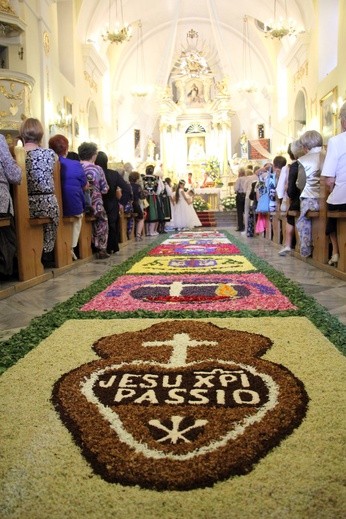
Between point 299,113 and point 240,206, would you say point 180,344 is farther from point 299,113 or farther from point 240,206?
point 299,113

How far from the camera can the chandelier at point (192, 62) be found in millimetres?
25686

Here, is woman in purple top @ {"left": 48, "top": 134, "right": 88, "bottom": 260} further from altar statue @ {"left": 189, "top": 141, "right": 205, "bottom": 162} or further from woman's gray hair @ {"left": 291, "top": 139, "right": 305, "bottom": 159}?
altar statue @ {"left": 189, "top": 141, "right": 205, "bottom": 162}

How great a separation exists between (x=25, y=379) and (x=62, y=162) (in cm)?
424

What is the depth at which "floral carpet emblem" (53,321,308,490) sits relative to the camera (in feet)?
3.93

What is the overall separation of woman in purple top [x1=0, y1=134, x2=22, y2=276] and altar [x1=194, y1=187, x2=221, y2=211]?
18256mm

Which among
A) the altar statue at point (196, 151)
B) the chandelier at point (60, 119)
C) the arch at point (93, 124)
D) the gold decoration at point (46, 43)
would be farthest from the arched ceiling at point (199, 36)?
the chandelier at point (60, 119)

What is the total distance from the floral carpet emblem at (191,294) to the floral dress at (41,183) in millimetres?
1061

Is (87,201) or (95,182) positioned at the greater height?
(95,182)

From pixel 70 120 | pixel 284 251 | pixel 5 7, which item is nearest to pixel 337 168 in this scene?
pixel 284 251

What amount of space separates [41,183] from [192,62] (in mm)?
22560

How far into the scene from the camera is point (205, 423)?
55.7 inches

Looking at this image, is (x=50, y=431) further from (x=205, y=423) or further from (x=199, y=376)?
(x=199, y=376)

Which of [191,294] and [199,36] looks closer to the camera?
[191,294]

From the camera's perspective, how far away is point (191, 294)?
3.71m
